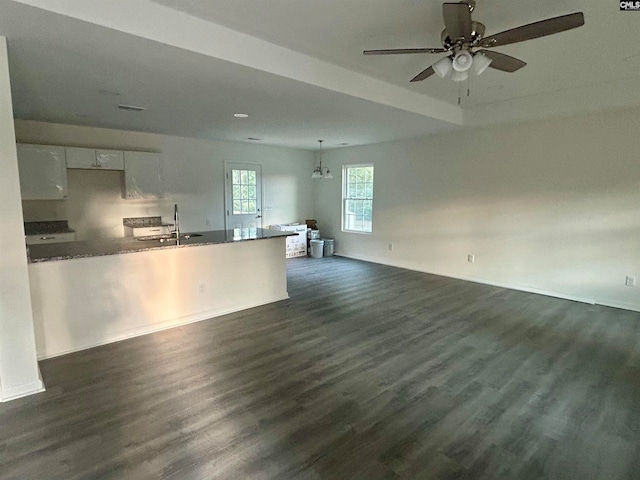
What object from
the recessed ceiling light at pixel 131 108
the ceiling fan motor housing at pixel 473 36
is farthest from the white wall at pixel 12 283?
the ceiling fan motor housing at pixel 473 36

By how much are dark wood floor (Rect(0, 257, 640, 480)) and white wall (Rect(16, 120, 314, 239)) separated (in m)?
3.30

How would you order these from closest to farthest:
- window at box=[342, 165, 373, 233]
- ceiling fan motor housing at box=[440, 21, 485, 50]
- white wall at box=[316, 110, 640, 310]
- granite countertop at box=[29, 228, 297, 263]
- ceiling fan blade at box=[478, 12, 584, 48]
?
ceiling fan blade at box=[478, 12, 584, 48]
ceiling fan motor housing at box=[440, 21, 485, 50]
granite countertop at box=[29, 228, 297, 263]
white wall at box=[316, 110, 640, 310]
window at box=[342, 165, 373, 233]

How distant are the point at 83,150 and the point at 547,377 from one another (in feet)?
21.4

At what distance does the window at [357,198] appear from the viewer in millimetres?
7508

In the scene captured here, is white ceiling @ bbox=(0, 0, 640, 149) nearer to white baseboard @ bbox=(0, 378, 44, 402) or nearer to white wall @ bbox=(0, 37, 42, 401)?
white wall @ bbox=(0, 37, 42, 401)

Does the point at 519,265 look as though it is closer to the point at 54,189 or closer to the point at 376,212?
the point at 376,212

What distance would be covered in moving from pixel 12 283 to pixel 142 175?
12.4 feet

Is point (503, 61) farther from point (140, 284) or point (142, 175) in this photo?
point (142, 175)

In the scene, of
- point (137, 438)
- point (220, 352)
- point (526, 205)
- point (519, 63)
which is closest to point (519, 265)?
point (526, 205)

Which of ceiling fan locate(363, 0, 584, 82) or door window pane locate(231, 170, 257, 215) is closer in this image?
ceiling fan locate(363, 0, 584, 82)

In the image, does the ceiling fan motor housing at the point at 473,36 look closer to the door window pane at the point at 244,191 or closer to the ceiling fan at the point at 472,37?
the ceiling fan at the point at 472,37

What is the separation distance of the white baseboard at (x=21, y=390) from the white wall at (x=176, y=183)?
3753mm

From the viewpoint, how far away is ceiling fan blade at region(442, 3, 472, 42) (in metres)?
1.93

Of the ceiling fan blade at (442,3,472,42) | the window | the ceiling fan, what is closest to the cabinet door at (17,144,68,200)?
the ceiling fan
